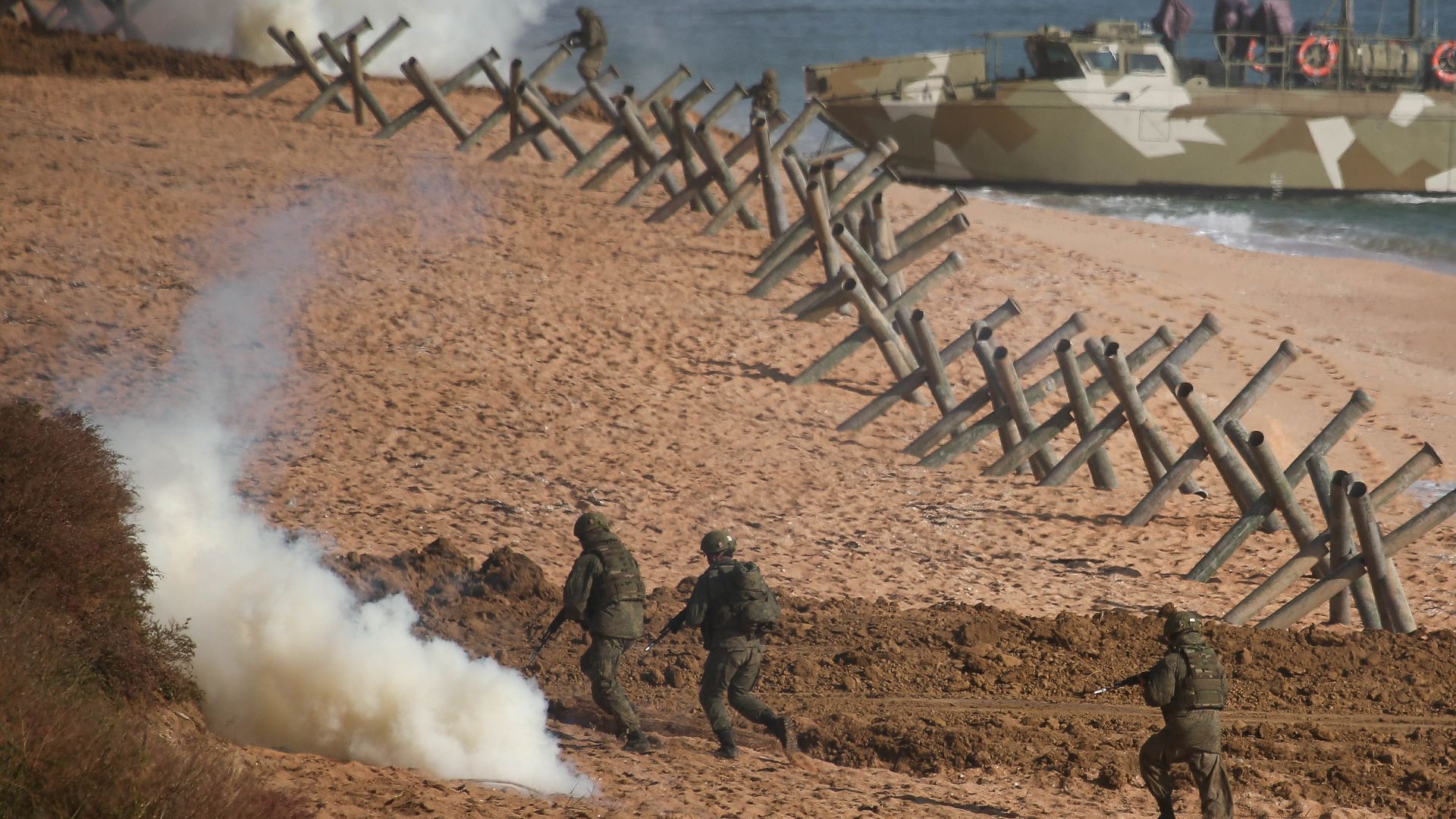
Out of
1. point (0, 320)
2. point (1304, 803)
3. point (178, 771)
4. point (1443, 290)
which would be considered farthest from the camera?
point (1443, 290)

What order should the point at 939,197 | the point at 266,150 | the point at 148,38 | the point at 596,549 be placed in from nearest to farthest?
1. the point at 596,549
2. the point at 266,150
3. the point at 939,197
4. the point at 148,38

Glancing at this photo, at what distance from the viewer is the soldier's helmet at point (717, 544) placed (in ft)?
23.0

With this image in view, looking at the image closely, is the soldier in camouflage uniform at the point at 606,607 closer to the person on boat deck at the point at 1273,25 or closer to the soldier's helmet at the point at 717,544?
the soldier's helmet at the point at 717,544

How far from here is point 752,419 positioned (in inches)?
459

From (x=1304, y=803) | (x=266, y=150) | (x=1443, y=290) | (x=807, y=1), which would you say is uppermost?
(x=807, y=1)

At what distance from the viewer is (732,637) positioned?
22.7ft

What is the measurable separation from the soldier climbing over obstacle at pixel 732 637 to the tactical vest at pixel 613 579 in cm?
25

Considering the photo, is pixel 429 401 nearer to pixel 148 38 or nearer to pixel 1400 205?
pixel 148 38

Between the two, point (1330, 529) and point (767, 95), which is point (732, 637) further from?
point (767, 95)

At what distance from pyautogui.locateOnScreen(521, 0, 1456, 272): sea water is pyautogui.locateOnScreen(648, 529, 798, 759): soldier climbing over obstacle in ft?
59.5

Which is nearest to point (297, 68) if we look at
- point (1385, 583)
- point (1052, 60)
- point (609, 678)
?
point (1052, 60)

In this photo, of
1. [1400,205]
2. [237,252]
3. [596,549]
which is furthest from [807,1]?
[596,549]

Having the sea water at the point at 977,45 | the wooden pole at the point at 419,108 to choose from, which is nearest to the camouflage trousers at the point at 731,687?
the wooden pole at the point at 419,108

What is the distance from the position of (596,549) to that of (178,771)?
8.69 ft
